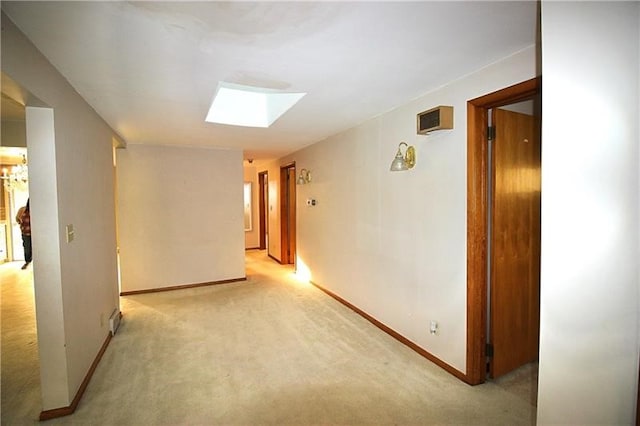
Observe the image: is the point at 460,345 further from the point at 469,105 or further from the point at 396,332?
the point at 469,105

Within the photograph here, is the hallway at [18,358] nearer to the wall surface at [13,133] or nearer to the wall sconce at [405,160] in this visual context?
the wall surface at [13,133]

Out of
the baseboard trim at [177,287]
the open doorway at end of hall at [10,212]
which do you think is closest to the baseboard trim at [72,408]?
the baseboard trim at [177,287]

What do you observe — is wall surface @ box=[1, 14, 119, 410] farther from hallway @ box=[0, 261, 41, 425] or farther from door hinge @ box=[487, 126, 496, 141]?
door hinge @ box=[487, 126, 496, 141]

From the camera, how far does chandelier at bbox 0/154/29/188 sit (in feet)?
19.8

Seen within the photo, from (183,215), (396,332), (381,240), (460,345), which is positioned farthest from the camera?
(183,215)

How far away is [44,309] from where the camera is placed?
1.89 m

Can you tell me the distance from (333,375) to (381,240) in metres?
1.39

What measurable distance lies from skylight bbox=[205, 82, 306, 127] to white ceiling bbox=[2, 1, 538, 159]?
56 centimetres

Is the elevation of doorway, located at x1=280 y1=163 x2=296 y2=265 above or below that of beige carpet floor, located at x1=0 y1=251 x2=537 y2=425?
above

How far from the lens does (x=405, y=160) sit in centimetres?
276

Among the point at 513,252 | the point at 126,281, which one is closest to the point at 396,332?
the point at 513,252

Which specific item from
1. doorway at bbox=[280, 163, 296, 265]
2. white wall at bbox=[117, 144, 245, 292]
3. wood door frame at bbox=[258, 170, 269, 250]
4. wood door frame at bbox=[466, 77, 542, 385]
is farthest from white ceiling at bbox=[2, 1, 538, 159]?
wood door frame at bbox=[258, 170, 269, 250]

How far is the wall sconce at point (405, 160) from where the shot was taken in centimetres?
263

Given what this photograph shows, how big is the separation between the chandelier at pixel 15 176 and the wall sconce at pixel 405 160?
7.09m
